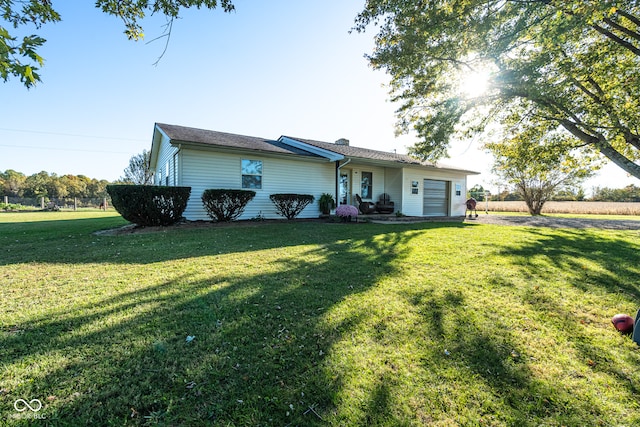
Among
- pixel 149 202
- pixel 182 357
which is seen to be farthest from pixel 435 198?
pixel 182 357

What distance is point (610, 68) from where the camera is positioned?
830cm

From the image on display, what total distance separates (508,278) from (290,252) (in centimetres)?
379

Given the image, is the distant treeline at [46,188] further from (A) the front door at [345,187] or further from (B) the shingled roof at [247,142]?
(A) the front door at [345,187]

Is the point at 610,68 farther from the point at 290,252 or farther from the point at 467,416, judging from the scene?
the point at 467,416

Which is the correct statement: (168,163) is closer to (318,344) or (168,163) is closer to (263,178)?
(263,178)

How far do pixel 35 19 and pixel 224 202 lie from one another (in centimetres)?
657

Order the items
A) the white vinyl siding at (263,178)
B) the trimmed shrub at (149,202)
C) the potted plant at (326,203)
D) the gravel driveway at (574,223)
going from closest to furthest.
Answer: the trimmed shrub at (149,202) → the white vinyl siding at (263,178) → the gravel driveway at (574,223) → the potted plant at (326,203)

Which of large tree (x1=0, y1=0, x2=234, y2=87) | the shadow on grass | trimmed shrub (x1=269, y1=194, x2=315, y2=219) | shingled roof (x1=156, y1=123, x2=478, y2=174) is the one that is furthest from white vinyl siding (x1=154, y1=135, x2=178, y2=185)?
the shadow on grass

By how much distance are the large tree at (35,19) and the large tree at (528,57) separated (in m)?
5.57

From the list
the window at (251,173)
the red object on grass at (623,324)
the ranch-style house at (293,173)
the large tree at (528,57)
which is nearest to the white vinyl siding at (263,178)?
the ranch-style house at (293,173)

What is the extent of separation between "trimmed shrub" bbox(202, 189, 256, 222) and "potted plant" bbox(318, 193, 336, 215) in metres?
3.68

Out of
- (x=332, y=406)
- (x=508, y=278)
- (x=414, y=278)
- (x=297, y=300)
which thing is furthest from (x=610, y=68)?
(x=332, y=406)

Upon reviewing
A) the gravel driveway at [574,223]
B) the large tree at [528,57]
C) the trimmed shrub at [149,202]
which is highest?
the large tree at [528,57]

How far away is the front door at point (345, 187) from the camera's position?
1359cm
